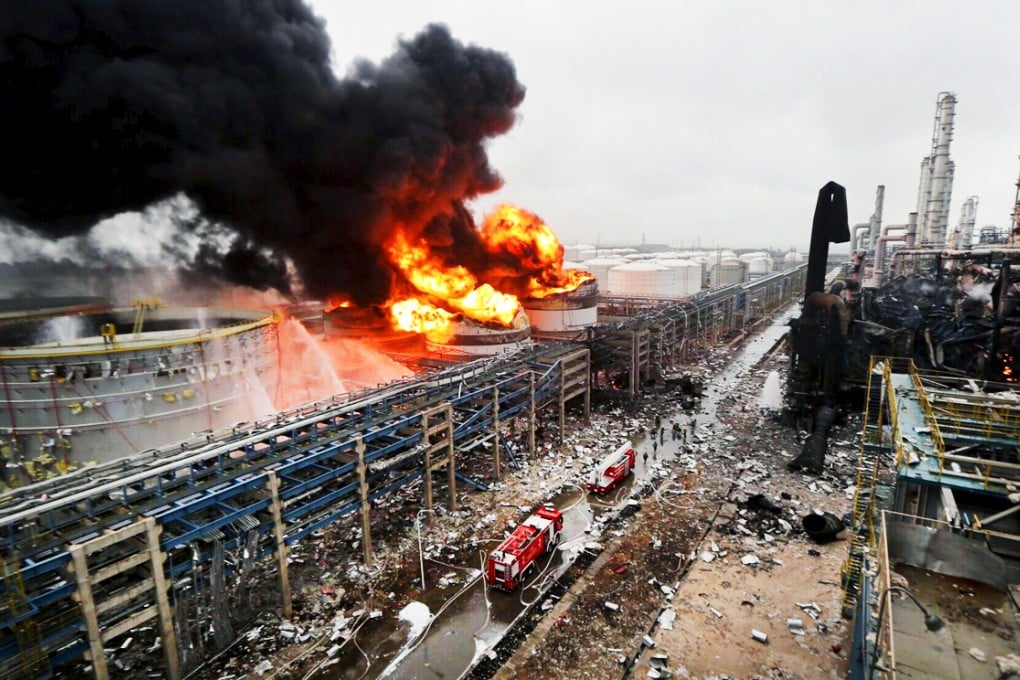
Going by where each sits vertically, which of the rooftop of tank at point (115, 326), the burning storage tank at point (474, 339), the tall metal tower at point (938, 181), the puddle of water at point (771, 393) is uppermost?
the tall metal tower at point (938, 181)

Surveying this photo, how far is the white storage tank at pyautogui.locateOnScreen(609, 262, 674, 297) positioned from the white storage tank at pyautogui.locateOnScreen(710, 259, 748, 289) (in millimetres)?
23803

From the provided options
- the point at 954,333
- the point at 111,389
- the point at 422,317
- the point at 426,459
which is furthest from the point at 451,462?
the point at 954,333

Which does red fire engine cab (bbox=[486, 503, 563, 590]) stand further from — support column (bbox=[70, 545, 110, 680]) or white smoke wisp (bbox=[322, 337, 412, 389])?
white smoke wisp (bbox=[322, 337, 412, 389])

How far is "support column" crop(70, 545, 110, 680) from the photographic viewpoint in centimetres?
894

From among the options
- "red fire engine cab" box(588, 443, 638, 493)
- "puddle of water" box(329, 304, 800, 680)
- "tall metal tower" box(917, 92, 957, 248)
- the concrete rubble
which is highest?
"tall metal tower" box(917, 92, 957, 248)

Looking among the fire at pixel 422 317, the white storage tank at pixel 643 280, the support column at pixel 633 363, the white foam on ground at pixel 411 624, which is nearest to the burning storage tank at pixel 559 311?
the support column at pixel 633 363

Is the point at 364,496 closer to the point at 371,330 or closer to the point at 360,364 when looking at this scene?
the point at 360,364

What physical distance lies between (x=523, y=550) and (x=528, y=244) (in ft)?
76.4

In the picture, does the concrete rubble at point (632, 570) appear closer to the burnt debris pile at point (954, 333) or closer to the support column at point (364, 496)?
the support column at point (364, 496)

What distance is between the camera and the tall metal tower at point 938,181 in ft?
154

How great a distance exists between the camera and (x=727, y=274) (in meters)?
84.6

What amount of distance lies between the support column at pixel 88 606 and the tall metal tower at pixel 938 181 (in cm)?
6508

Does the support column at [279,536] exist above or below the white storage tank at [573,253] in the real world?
below

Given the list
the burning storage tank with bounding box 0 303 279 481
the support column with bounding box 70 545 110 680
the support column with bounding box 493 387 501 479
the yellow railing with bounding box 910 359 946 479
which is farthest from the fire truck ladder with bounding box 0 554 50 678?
the yellow railing with bounding box 910 359 946 479
